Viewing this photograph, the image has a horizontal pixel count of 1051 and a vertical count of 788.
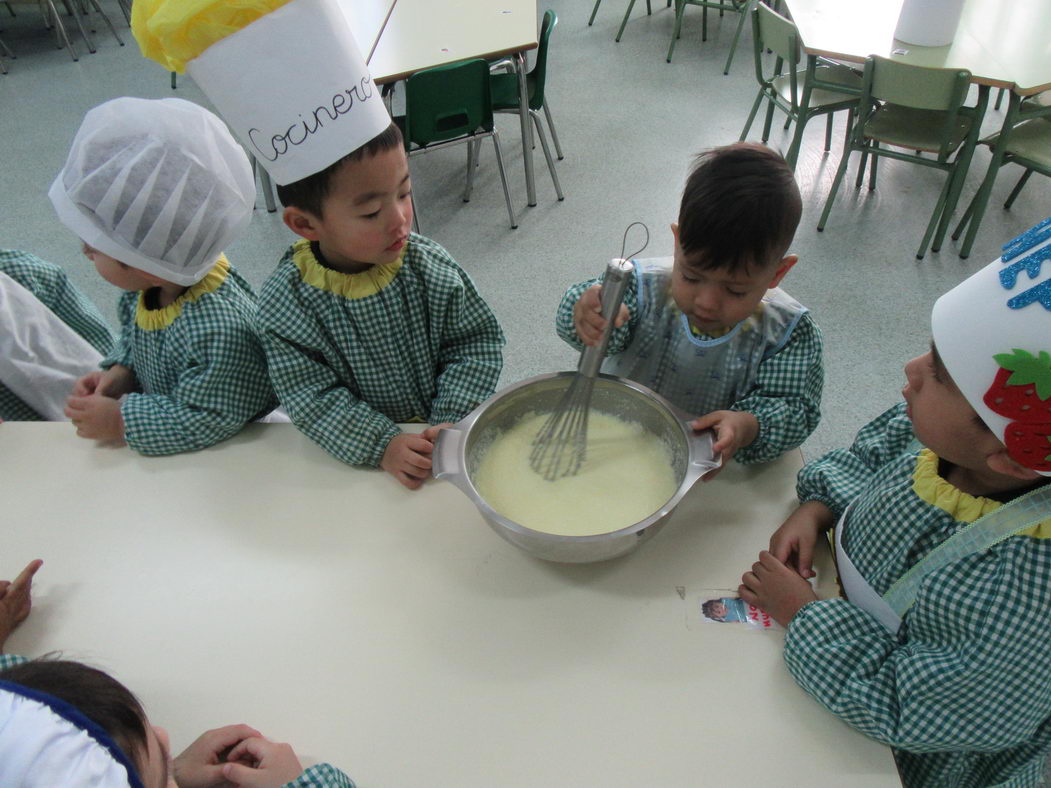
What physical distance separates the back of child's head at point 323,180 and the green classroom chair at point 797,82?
5.88 feet

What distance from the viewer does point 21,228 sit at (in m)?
2.64

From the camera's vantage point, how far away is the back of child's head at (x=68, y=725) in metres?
0.43

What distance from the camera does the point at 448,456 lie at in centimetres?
77

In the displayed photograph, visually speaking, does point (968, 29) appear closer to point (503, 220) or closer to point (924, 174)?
point (924, 174)

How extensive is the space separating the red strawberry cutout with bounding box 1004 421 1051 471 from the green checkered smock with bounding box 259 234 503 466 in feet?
2.22

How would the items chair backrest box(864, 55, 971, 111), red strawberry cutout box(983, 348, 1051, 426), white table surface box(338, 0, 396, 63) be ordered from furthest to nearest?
white table surface box(338, 0, 396, 63) → chair backrest box(864, 55, 971, 111) → red strawberry cutout box(983, 348, 1051, 426)

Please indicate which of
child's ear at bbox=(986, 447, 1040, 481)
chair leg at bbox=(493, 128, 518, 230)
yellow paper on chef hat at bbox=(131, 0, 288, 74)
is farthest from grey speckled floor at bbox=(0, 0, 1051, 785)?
yellow paper on chef hat at bbox=(131, 0, 288, 74)

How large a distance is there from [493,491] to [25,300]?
965 mm

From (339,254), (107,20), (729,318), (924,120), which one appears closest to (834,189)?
(924,120)

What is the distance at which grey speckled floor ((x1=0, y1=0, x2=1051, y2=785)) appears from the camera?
7.05 feet

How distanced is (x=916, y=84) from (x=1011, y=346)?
195 cm

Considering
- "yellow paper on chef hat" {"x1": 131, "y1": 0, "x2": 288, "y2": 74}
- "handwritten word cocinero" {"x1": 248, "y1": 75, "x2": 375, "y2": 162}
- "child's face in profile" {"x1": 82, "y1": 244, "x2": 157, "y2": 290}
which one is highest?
"yellow paper on chef hat" {"x1": 131, "y1": 0, "x2": 288, "y2": 74}

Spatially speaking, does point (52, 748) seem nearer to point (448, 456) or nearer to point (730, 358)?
point (448, 456)

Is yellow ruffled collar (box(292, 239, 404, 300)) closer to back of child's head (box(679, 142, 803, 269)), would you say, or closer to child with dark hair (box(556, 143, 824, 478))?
child with dark hair (box(556, 143, 824, 478))
